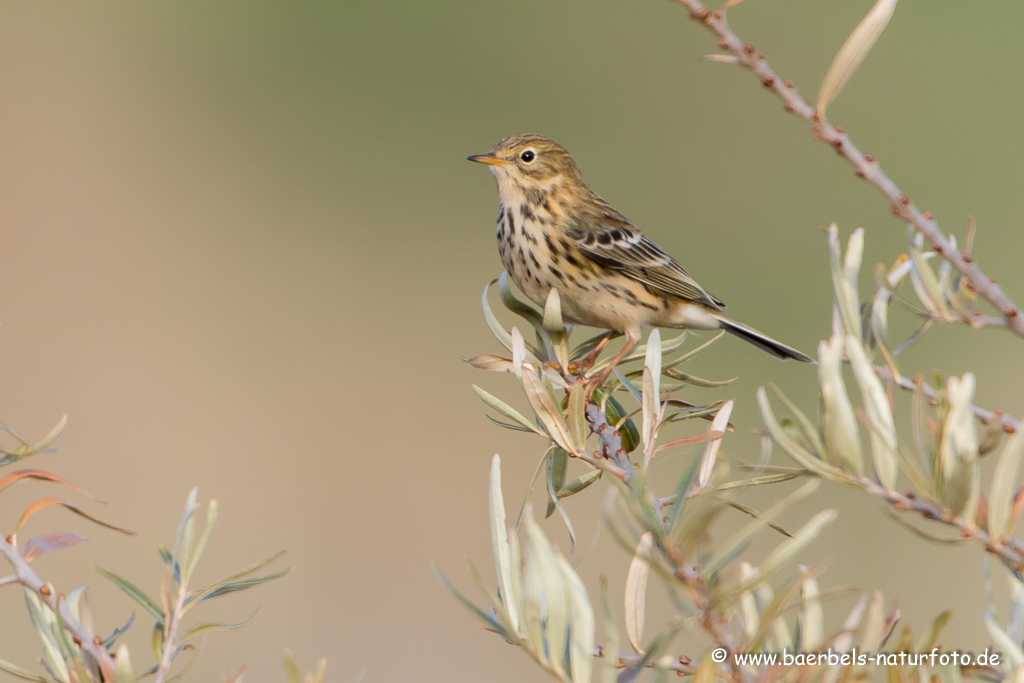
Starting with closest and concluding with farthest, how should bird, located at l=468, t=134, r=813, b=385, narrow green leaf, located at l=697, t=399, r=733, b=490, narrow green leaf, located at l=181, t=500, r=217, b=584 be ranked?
narrow green leaf, located at l=181, t=500, r=217, b=584 → narrow green leaf, located at l=697, t=399, r=733, b=490 → bird, located at l=468, t=134, r=813, b=385

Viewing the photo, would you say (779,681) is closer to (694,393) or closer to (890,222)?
(694,393)

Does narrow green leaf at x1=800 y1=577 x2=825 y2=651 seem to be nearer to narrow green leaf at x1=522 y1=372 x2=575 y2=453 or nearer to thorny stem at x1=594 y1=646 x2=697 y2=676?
thorny stem at x1=594 y1=646 x2=697 y2=676

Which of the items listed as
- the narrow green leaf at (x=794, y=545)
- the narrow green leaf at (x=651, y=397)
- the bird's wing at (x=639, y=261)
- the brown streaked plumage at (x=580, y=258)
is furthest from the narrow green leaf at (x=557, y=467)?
the bird's wing at (x=639, y=261)

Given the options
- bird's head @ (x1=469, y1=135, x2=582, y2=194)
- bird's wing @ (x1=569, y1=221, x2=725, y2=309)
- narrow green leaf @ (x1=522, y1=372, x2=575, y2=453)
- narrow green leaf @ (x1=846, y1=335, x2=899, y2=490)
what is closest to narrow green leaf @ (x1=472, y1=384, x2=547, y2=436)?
narrow green leaf @ (x1=522, y1=372, x2=575, y2=453)

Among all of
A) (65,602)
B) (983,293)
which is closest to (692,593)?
(983,293)

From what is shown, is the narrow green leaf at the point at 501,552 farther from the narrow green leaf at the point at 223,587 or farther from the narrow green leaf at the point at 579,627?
the narrow green leaf at the point at 223,587

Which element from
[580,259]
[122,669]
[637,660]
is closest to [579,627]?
[637,660]

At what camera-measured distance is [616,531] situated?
70 centimetres

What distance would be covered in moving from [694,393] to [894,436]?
25.9 ft

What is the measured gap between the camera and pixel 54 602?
97 centimetres

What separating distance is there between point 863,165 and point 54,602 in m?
0.96

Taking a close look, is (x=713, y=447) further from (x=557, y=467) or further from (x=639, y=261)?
(x=639, y=261)

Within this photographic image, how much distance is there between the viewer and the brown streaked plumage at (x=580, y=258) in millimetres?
4414

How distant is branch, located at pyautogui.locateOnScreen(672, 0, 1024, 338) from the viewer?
0.93 meters
